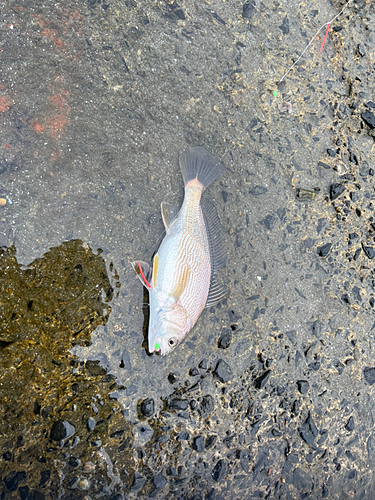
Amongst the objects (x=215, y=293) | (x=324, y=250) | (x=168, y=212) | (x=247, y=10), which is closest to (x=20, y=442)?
(x=215, y=293)

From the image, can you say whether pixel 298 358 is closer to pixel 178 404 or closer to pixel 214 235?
pixel 178 404

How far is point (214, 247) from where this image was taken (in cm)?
296

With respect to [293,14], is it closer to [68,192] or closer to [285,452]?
[68,192]

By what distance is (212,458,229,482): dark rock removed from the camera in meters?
2.68

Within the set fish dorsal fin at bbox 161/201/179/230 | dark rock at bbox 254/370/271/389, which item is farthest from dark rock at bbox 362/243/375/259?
fish dorsal fin at bbox 161/201/179/230

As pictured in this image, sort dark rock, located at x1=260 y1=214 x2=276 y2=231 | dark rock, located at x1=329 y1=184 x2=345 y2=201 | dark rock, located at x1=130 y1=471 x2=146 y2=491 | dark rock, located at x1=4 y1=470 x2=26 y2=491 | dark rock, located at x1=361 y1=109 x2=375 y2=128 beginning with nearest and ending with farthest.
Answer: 1. dark rock, located at x1=4 y1=470 x2=26 y2=491
2. dark rock, located at x1=130 y1=471 x2=146 y2=491
3. dark rock, located at x1=260 y1=214 x2=276 y2=231
4. dark rock, located at x1=329 y1=184 x2=345 y2=201
5. dark rock, located at x1=361 y1=109 x2=375 y2=128

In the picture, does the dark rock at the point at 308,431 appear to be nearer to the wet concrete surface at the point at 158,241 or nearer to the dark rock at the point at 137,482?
the wet concrete surface at the point at 158,241

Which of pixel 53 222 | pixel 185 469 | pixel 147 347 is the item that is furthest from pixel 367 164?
pixel 185 469

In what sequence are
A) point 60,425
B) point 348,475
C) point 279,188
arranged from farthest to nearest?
point 279,188 → point 348,475 → point 60,425

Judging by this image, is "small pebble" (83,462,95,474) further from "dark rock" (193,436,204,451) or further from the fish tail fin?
the fish tail fin

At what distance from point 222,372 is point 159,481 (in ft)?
2.86

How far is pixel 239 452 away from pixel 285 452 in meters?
0.38

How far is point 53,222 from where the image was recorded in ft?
8.95

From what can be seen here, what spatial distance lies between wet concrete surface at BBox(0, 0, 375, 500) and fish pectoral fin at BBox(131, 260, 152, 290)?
81 millimetres
